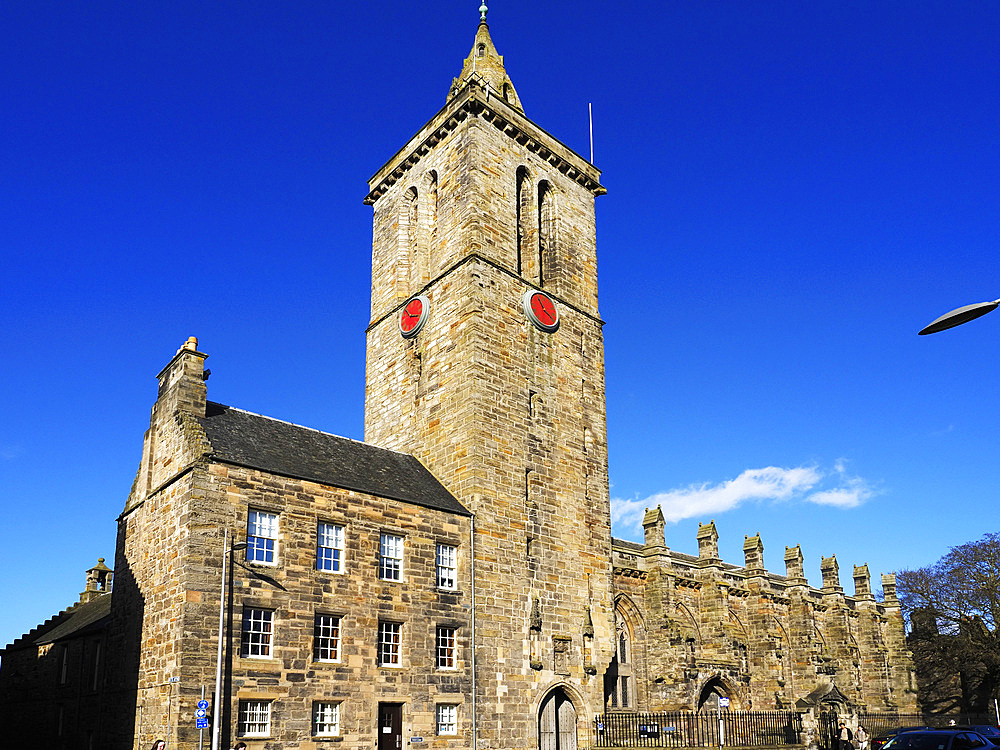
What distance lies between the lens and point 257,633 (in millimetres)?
23500

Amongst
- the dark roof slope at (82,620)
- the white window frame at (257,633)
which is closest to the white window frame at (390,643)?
the white window frame at (257,633)

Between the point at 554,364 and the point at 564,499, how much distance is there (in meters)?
5.69

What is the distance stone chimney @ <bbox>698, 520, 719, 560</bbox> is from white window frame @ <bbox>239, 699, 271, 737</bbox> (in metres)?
30.1

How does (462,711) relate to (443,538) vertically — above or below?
below

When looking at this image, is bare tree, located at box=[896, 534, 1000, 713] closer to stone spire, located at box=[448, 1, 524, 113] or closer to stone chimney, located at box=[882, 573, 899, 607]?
stone chimney, located at box=[882, 573, 899, 607]

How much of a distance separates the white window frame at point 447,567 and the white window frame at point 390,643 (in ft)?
7.44

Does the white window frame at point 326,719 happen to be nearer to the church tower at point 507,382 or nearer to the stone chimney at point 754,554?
the church tower at point 507,382

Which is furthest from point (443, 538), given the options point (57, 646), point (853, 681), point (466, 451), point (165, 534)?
point (853, 681)

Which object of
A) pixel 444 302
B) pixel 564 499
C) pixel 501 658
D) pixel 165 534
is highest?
pixel 444 302

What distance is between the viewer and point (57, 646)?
36906 millimetres

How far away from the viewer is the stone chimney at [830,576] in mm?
61719

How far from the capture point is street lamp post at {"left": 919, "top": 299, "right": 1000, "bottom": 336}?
34.0ft

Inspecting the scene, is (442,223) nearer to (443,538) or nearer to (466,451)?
(466,451)

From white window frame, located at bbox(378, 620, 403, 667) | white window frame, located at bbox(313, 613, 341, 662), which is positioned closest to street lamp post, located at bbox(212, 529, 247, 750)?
white window frame, located at bbox(313, 613, 341, 662)
